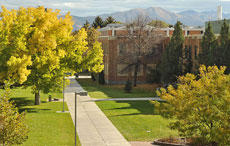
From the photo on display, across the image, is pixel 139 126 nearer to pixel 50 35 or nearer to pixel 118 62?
pixel 50 35

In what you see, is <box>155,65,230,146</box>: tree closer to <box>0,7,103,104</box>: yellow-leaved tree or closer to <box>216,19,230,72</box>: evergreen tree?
<box>0,7,103,104</box>: yellow-leaved tree

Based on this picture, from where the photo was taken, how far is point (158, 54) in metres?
58.6

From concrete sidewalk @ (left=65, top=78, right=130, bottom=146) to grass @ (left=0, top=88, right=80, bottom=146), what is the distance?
708 mm

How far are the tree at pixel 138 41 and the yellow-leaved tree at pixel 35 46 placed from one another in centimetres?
1978

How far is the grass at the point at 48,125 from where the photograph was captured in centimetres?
2372

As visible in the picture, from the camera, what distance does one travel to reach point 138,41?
5500cm

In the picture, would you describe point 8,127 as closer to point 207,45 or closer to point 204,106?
point 204,106

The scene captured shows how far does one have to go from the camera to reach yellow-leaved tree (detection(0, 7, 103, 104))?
3133 centimetres

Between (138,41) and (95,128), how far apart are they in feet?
94.5

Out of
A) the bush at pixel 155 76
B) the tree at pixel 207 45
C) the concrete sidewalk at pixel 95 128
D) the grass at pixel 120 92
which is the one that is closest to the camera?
the concrete sidewalk at pixel 95 128

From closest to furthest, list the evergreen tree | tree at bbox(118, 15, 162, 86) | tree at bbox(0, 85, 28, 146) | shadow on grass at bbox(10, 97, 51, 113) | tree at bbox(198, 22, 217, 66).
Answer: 1. tree at bbox(0, 85, 28, 146)
2. shadow on grass at bbox(10, 97, 51, 113)
3. the evergreen tree
4. tree at bbox(198, 22, 217, 66)
5. tree at bbox(118, 15, 162, 86)

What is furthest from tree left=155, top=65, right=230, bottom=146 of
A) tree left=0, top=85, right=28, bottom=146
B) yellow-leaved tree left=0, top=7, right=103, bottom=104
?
yellow-leaved tree left=0, top=7, right=103, bottom=104

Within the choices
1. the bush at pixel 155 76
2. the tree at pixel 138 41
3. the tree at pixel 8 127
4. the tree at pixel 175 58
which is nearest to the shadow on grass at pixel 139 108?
the tree at pixel 175 58

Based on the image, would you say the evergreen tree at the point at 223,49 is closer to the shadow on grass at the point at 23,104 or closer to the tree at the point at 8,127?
the shadow on grass at the point at 23,104
